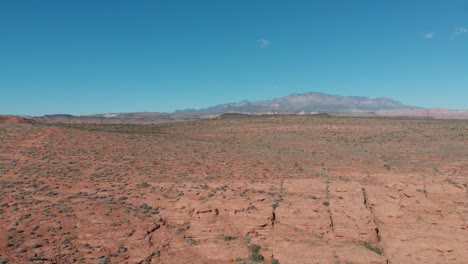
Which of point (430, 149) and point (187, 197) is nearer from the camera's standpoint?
point (187, 197)

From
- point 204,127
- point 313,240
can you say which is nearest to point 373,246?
point 313,240

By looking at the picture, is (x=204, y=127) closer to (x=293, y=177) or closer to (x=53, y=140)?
(x=53, y=140)

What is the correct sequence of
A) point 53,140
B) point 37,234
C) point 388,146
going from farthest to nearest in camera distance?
1. point 388,146
2. point 53,140
3. point 37,234

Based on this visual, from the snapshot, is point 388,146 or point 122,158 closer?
point 122,158

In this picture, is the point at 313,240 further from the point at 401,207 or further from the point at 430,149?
the point at 430,149

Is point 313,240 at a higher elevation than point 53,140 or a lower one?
lower

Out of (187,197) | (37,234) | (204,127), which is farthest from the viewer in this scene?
(204,127)

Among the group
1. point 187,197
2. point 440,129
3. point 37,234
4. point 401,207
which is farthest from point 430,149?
point 37,234
